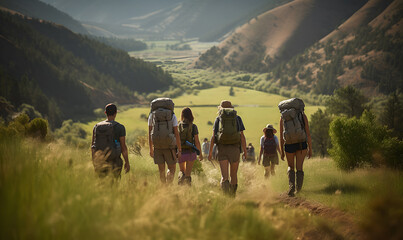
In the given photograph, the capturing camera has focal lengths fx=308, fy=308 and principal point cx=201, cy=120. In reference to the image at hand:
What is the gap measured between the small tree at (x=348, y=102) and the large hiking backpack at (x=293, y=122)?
43.0 metres

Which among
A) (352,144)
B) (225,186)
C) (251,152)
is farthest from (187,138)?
(251,152)

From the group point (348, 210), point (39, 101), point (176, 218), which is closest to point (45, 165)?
point (176, 218)

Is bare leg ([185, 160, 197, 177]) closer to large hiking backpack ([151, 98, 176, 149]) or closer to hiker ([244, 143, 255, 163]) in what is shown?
large hiking backpack ([151, 98, 176, 149])

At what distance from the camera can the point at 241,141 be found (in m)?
6.50

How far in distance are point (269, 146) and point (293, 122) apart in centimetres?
273

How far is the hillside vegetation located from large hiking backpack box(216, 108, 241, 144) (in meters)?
91.8

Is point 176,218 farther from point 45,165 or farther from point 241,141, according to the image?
point 241,141

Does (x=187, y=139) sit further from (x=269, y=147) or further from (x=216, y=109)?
(x=216, y=109)

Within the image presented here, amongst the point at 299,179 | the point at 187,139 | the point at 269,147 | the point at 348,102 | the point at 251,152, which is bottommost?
the point at 251,152

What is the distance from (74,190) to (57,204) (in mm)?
549

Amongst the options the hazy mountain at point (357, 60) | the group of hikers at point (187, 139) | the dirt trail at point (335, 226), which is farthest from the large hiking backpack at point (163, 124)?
the hazy mountain at point (357, 60)

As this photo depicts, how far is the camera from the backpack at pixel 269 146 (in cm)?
941

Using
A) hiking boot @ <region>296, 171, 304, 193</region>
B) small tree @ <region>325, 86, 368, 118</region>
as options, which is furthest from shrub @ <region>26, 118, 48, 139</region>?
small tree @ <region>325, 86, 368, 118</region>

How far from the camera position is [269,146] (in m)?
9.42
